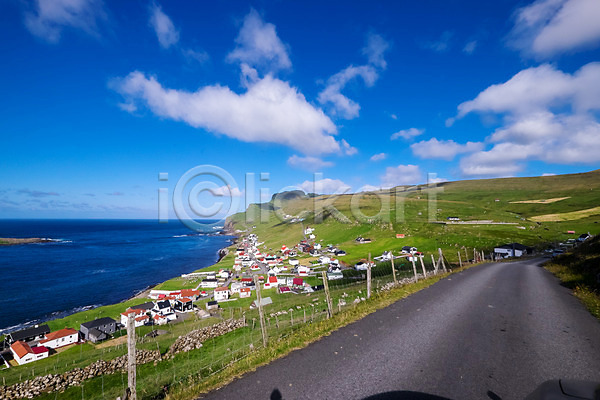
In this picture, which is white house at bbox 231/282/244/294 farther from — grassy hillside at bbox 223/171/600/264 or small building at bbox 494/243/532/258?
small building at bbox 494/243/532/258

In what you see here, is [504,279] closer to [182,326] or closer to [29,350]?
[182,326]

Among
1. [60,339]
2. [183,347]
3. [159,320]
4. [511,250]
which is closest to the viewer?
[183,347]

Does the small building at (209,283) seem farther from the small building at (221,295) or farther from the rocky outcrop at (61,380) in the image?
the rocky outcrop at (61,380)

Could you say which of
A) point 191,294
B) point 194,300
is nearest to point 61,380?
point 194,300

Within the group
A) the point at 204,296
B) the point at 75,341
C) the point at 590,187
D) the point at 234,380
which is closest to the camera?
the point at 234,380

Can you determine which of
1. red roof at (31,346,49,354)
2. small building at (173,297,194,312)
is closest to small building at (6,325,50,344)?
red roof at (31,346,49,354)

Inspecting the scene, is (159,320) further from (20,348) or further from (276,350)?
(276,350)

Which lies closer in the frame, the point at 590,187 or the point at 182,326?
the point at 182,326

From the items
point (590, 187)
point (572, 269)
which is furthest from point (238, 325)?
point (590, 187)
